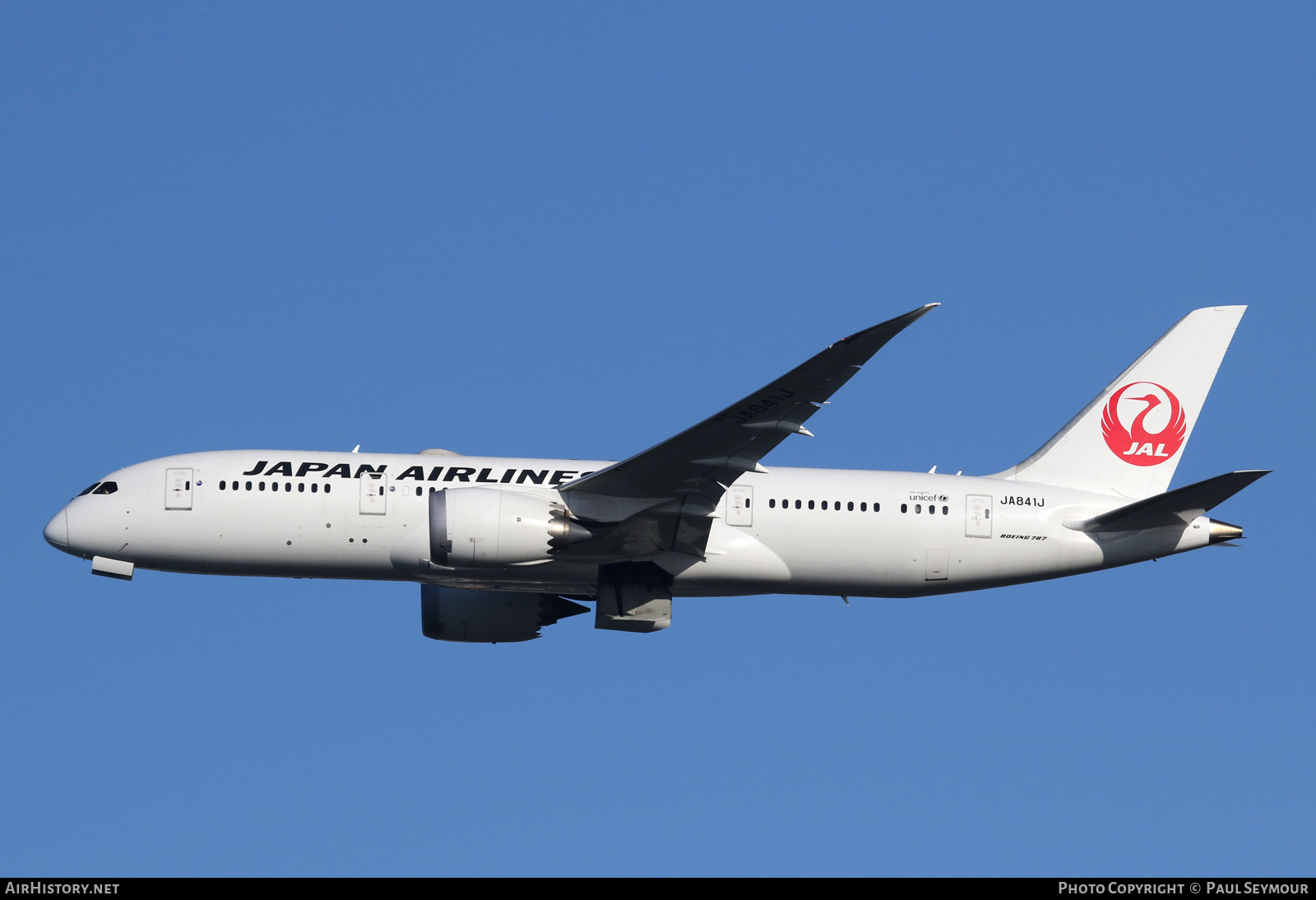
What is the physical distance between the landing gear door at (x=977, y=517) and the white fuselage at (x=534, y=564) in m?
0.04

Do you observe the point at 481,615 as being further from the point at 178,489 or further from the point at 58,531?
the point at 58,531

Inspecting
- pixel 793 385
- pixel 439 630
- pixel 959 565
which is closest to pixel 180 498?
pixel 439 630

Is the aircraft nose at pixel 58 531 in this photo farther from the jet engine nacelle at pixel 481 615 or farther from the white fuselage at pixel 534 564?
the jet engine nacelle at pixel 481 615

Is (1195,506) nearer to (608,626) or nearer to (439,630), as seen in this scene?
(608,626)

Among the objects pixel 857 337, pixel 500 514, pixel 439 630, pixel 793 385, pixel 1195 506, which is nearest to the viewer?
pixel 857 337

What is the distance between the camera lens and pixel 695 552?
34.1 meters

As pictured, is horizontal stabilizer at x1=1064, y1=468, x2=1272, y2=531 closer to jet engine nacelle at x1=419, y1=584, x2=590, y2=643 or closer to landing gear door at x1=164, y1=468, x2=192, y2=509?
jet engine nacelle at x1=419, y1=584, x2=590, y2=643

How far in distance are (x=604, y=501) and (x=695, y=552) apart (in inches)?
97.2

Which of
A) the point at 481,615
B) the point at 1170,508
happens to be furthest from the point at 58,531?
the point at 1170,508

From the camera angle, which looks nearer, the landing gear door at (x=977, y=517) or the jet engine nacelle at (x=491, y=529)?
the jet engine nacelle at (x=491, y=529)

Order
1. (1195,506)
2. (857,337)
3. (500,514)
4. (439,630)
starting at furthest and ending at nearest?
(439,630), (1195,506), (500,514), (857,337)

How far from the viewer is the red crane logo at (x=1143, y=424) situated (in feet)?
124

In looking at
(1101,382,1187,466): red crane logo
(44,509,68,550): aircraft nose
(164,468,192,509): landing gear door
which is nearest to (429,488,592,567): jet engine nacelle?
(164,468,192,509): landing gear door

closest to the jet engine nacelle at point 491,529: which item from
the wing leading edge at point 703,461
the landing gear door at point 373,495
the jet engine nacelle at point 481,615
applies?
the wing leading edge at point 703,461
